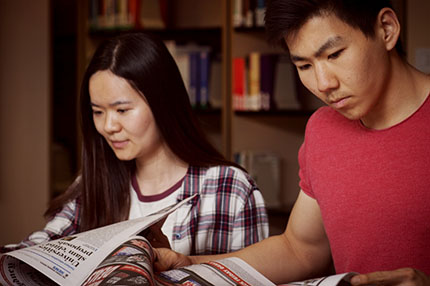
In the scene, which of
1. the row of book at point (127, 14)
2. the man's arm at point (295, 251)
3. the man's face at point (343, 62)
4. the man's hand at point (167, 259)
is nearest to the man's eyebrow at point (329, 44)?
the man's face at point (343, 62)

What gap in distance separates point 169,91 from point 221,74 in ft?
5.76

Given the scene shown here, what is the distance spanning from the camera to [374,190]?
105 centimetres

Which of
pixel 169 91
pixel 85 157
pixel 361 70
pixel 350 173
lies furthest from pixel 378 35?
pixel 85 157

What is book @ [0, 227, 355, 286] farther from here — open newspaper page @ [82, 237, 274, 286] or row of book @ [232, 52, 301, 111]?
row of book @ [232, 52, 301, 111]

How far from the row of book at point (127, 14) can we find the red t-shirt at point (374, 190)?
96.4 inches

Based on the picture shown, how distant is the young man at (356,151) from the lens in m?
0.96

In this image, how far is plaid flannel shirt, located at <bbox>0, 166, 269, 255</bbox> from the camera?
155cm

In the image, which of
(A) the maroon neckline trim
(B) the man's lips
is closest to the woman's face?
(A) the maroon neckline trim

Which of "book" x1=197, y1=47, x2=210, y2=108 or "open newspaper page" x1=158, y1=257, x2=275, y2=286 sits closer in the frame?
"open newspaper page" x1=158, y1=257, x2=275, y2=286

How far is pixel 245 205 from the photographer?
1600 mm

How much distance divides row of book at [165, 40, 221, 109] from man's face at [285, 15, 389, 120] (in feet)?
7.61

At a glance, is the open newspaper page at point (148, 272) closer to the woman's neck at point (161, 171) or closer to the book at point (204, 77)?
the woman's neck at point (161, 171)

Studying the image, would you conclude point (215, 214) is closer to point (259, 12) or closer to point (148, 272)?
point (148, 272)

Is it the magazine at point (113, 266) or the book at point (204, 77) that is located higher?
the book at point (204, 77)
